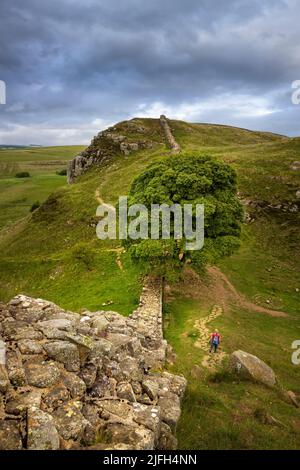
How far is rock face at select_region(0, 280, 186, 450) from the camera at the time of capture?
10.4m

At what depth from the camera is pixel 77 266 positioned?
139 ft

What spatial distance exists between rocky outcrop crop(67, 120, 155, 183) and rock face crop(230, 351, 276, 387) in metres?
82.5

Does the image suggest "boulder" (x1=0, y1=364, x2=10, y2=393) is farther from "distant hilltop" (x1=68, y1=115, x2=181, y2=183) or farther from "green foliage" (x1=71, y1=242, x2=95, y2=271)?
"distant hilltop" (x1=68, y1=115, x2=181, y2=183)

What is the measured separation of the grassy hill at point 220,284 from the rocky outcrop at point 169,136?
11.3m

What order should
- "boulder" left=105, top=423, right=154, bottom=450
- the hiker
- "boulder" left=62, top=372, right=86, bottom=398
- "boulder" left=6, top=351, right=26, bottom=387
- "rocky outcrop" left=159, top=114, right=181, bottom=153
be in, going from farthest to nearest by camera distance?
"rocky outcrop" left=159, top=114, right=181, bottom=153
the hiker
"boulder" left=62, top=372, right=86, bottom=398
"boulder" left=6, top=351, right=26, bottom=387
"boulder" left=105, top=423, right=154, bottom=450

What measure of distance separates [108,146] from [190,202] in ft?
250

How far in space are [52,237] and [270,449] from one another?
4967 cm

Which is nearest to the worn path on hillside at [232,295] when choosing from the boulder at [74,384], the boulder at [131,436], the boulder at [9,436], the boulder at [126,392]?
the boulder at [126,392]

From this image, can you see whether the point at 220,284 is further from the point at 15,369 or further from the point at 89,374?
the point at 15,369

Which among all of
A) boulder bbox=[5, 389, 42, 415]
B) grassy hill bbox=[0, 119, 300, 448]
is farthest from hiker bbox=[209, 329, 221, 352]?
boulder bbox=[5, 389, 42, 415]

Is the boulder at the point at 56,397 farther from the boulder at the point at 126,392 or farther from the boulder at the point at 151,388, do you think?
the boulder at the point at 151,388

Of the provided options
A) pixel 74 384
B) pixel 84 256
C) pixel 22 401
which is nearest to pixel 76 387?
pixel 74 384

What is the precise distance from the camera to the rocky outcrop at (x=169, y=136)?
89838 mm
